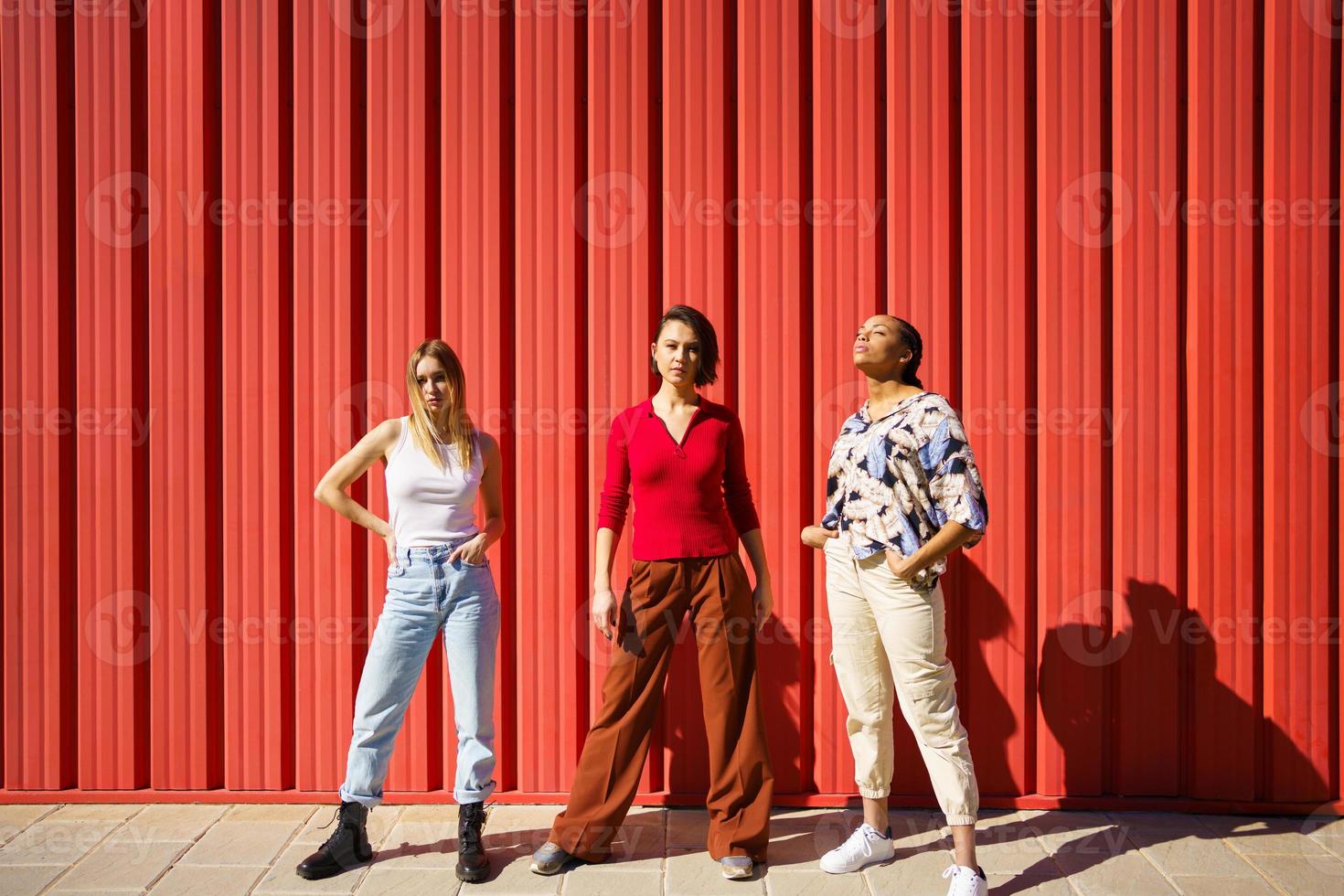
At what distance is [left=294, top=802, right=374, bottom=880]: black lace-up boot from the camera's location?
280 centimetres

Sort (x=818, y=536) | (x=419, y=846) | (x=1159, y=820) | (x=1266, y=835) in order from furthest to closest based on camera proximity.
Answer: (x=1159, y=820) < (x=1266, y=835) < (x=419, y=846) < (x=818, y=536)

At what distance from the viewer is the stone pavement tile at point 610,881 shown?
2730mm

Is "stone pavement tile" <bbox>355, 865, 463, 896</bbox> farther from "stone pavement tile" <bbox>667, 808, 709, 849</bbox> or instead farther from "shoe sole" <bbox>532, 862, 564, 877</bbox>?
"stone pavement tile" <bbox>667, 808, 709, 849</bbox>

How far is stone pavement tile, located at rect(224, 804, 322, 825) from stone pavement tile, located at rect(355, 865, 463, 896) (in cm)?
64

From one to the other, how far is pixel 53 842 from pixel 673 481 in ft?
9.17

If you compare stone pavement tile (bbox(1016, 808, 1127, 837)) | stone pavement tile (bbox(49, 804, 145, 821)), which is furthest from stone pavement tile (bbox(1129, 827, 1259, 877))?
stone pavement tile (bbox(49, 804, 145, 821))

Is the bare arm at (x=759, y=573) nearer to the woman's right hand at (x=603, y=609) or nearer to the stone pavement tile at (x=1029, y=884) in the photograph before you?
the woman's right hand at (x=603, y=609)

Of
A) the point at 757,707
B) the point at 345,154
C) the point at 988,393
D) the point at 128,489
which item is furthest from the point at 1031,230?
the point at 128,489

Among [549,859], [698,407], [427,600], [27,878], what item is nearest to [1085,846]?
[549,859]

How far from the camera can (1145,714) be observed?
3426mm

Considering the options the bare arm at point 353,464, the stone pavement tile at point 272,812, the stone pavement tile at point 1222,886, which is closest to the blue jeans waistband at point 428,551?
the bare arm at point 353,464

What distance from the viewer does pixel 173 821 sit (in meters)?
3.26

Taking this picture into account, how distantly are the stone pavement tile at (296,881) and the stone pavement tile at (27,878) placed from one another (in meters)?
0.74

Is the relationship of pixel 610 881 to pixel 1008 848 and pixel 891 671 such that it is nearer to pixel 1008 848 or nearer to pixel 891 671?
pixel 891 671
